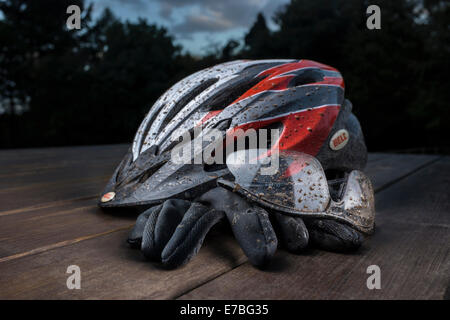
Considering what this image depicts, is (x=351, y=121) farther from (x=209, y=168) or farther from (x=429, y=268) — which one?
(x=429, y=268)

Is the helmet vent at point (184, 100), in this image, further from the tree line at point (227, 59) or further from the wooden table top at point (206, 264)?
the tree line at point (227, 59)

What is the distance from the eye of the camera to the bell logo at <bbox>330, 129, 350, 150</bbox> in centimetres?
152

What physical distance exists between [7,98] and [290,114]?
46.8 ft

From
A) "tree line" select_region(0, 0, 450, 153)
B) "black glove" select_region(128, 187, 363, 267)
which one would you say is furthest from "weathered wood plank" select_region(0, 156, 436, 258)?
"tree line" select_region(0, 0, 450, 153)

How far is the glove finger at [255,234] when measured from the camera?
2.93 ft

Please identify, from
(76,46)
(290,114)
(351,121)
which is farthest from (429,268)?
(76,46)

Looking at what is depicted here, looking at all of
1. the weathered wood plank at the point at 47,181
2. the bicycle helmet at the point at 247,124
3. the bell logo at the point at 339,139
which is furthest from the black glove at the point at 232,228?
the weathered wood plank at the point at 47,181

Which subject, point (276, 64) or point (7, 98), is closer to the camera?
point (276, 64)

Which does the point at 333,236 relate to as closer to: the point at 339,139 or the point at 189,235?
the point at 189,235

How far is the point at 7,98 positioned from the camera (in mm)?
13289

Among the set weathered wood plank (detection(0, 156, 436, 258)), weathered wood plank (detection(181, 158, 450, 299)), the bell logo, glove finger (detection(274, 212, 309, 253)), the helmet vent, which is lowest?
weathered wood plank (detection(181, 158, 450, 299))

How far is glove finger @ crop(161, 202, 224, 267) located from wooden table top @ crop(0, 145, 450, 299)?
0.03m

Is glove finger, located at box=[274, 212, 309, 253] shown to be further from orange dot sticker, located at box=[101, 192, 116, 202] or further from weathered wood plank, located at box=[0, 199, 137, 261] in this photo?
orange dot sticker, located at box=[101, 192, 116, 202]

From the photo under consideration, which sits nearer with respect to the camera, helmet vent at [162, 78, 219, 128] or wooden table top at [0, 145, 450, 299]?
wooden table top at [0, 145, 450, 299]
